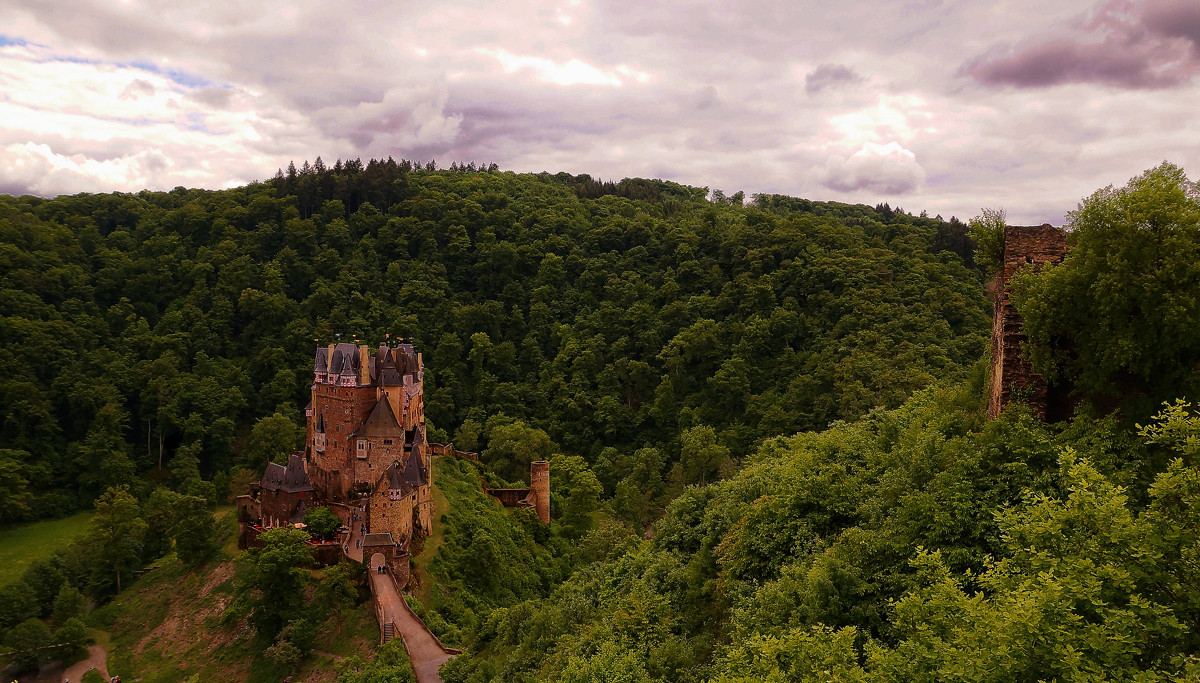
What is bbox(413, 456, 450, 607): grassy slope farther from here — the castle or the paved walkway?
the paved walkway

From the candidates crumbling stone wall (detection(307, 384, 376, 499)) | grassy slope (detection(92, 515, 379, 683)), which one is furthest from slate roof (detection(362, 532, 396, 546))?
crumbling stone wall (detection(307, 384, 376, 499))

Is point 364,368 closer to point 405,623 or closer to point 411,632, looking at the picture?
point 405,623

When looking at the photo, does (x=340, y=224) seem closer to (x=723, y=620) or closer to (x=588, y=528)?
(x=588, y=528)

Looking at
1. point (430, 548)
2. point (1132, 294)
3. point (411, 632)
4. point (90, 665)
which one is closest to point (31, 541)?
point (90, 665)

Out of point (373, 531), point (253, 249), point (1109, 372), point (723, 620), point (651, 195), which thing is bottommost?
point (373, 531)

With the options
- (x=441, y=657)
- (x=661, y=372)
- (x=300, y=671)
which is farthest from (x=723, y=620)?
(x=661, y=372)

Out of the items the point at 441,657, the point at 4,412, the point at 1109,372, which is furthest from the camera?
the point at 4,412

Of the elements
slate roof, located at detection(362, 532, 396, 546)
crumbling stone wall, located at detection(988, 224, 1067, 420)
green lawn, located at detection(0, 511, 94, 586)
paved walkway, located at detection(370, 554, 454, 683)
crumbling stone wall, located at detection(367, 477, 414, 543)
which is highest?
crumbling stone wall, located at detection(988, 224, 1067, 420)
